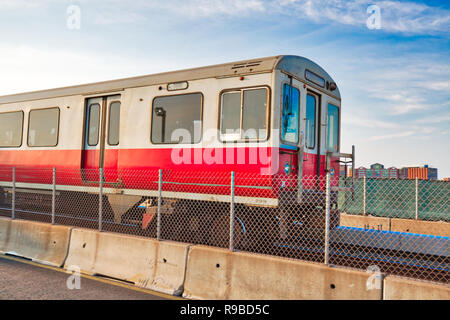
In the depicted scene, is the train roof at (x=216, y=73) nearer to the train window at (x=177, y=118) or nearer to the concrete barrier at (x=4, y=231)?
the train window at (x=177, y=118)

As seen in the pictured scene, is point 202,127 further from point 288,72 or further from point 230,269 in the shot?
point 230,269

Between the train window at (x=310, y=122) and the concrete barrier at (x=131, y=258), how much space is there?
12.1ft

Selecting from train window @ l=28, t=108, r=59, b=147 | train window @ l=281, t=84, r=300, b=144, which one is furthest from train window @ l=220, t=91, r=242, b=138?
train window @ l=28, t=108, r=59, b=147

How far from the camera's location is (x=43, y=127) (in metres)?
10.7

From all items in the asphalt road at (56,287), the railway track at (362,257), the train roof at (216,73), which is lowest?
the asphalt road at (56,287)

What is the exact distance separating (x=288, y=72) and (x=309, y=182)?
2225 mm

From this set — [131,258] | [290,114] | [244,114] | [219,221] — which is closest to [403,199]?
[290,114]

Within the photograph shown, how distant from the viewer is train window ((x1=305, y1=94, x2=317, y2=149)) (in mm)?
7816

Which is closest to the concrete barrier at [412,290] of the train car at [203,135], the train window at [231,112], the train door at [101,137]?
the train car at [203,135]

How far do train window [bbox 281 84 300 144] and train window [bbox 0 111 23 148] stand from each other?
8449mm

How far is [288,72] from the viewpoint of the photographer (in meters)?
6.93

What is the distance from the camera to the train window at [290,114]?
683 centimetres

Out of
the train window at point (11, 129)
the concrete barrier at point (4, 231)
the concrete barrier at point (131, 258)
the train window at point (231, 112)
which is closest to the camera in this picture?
the concrete barrier at point (131, 258)

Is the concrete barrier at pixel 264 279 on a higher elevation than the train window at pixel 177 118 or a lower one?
lower
